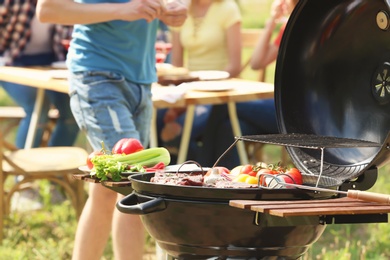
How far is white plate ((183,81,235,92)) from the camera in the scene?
19.1ft

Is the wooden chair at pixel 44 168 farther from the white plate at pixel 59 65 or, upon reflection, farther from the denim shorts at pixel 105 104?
the denim shorts at pixel 105 104

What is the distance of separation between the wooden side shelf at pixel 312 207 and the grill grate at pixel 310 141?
0.26m

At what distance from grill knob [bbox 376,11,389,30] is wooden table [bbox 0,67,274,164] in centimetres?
252

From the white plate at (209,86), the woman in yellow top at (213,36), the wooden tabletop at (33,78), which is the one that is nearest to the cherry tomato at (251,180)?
the white plate at (209,86)

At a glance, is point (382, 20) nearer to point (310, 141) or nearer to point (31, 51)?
point (310, 141)

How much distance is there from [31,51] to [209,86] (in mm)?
1913

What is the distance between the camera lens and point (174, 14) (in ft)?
14.0

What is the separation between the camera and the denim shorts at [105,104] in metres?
4.23

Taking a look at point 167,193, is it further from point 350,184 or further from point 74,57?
point 74,57

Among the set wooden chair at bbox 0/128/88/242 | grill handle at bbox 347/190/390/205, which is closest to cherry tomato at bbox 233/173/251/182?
grill handle at bbox 347/190/390/205

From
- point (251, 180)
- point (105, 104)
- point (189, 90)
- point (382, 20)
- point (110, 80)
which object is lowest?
point (251, 180)

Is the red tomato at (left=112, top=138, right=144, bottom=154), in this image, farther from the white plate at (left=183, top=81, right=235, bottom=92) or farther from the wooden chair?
the wooden chair

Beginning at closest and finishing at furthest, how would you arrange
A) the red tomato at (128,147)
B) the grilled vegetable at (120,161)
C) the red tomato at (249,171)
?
the red tomato at (249,171) → the grilled vegetable at (120,161) → the red tomato at (128,147)

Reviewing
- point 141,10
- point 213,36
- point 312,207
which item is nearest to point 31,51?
point 213,36
